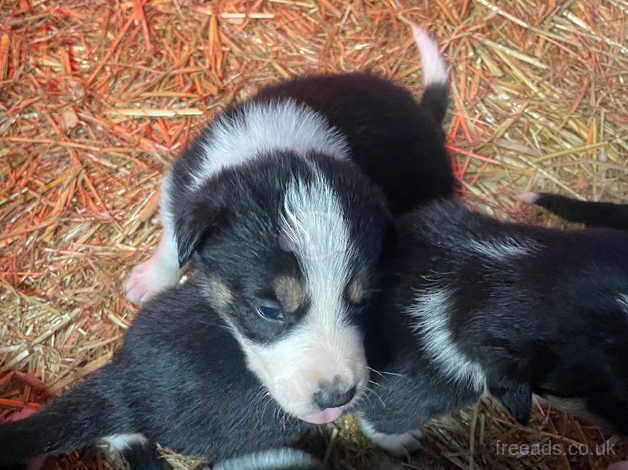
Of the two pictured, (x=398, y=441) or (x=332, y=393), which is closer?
(x=332, y=393)

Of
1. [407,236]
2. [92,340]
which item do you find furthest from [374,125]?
[92,340]

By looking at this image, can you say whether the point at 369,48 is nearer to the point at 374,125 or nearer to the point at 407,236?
the point at 374,125

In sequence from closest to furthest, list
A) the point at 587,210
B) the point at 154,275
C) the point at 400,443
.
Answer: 1. the point at 400,443
2. the point at 154,275
3. the point at 587,210

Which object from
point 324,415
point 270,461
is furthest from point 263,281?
point 270,461

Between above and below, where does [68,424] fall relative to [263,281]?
below

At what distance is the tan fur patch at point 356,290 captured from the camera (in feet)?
8.34

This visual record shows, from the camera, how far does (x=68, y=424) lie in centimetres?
281

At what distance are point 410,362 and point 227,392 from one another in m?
0.85

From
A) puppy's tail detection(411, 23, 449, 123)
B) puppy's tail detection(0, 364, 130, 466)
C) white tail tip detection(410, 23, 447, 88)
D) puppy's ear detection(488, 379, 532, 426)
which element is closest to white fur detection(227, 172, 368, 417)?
puppy's ear detection(488, 379, 532, 426)

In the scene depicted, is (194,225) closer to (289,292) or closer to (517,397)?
(289,292)

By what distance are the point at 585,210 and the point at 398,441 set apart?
71.8 inches

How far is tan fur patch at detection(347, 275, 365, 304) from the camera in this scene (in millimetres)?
2543

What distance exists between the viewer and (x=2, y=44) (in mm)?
4355

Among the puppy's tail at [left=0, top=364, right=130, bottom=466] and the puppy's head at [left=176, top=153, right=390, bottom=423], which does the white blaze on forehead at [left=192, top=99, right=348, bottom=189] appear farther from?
the puppy's tail at [left=0, top=364, right=130, bottom=466]
